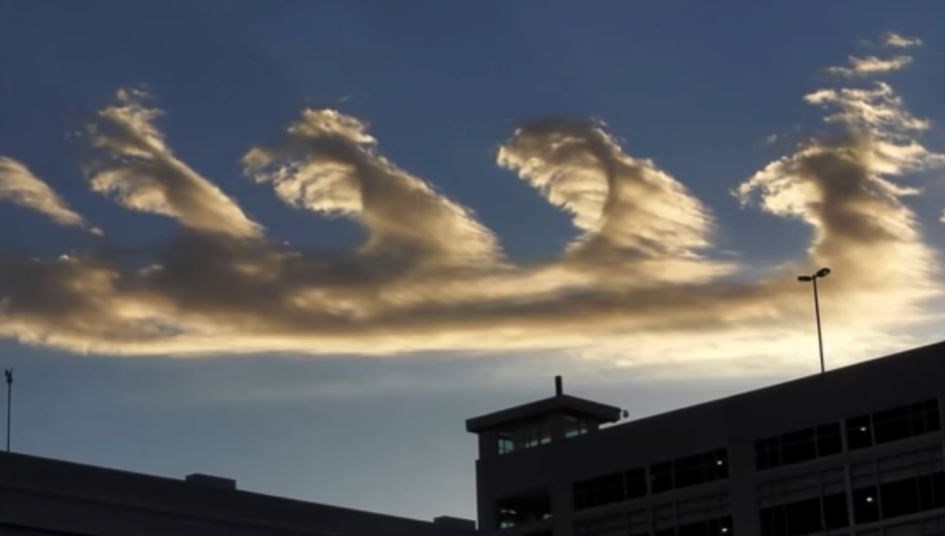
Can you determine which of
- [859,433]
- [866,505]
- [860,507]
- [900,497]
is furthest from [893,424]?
[860,507]

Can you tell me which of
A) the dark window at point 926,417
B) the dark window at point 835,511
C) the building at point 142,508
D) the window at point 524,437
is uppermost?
the window at point 524,437

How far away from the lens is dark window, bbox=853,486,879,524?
10706 cm

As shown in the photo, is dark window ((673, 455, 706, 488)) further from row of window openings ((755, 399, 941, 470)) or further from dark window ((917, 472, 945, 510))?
dark window ((917, 472, 945, 510))

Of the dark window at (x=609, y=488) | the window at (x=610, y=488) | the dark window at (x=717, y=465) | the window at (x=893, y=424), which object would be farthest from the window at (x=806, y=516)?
the dark window at (x=609, y=488)

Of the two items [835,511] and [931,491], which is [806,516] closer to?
[835,511]

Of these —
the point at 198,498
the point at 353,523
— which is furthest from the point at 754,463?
the point at 198,498

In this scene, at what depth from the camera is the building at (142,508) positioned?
6438 cm

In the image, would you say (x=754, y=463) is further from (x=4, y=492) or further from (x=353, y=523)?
(x=4, y=492)

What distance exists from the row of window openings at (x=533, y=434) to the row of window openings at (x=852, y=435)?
58.9 ft

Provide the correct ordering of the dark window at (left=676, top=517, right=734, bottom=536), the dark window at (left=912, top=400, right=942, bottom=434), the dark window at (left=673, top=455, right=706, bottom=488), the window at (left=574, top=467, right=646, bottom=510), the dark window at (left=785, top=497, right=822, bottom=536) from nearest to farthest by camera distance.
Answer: the dark window at (left=912, top=400, right=942, bottom=434) < the dark window at (left=785, top=497, right=822, bottom=536) < the dark window at (left=676, top=517, right=734, bottom=536) < the dark window at (left=673, top=455, right=706, bottom=488) < the window at (left=574, top=467, right=646, bottom=510)

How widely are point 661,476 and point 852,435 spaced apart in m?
13.8

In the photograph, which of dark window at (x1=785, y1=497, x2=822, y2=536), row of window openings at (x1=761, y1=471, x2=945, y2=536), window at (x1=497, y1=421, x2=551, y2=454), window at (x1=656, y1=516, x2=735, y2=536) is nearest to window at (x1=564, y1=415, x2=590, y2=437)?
window at (x1=497, y1=421, x2=551, y2=454)

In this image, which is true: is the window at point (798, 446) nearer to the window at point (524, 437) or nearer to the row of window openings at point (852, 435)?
the row of window openings at point (852, 435)

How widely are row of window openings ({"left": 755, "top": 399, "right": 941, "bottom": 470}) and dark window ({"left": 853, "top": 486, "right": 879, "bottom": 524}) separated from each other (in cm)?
235
